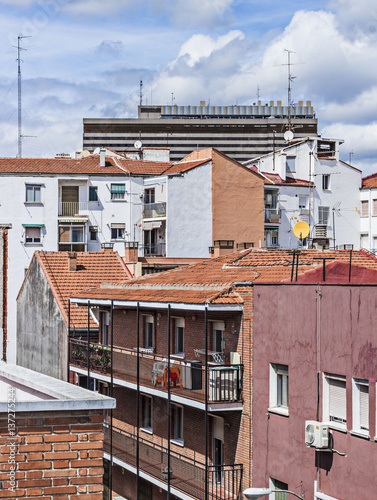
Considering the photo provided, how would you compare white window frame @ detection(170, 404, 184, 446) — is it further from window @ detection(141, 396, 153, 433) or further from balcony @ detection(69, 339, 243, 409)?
window @ detection(141, 396, 153, 433)

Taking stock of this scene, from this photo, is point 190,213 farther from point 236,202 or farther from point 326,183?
point 326,183

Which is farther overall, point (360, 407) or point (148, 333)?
point (148, 333)

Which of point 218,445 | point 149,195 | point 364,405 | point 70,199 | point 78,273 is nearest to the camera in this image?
point 364,405

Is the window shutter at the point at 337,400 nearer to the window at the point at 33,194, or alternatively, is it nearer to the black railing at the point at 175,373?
the black railing at the point at 175,373

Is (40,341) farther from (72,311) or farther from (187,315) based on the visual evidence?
(187,315)

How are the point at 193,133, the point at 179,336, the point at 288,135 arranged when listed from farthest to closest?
the point at 193,133, the point at 288,135, the point at 179,336

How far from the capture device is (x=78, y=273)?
39.7 m

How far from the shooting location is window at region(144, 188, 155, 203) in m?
68.0

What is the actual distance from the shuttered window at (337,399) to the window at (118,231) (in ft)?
168

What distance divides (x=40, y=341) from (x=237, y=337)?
58.4 ft

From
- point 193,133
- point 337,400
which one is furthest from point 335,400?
point 193,133

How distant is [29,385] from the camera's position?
7.88 m

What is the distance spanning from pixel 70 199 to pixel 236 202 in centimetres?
1372

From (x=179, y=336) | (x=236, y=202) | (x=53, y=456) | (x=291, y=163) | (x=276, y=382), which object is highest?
(x=291, y=163)
